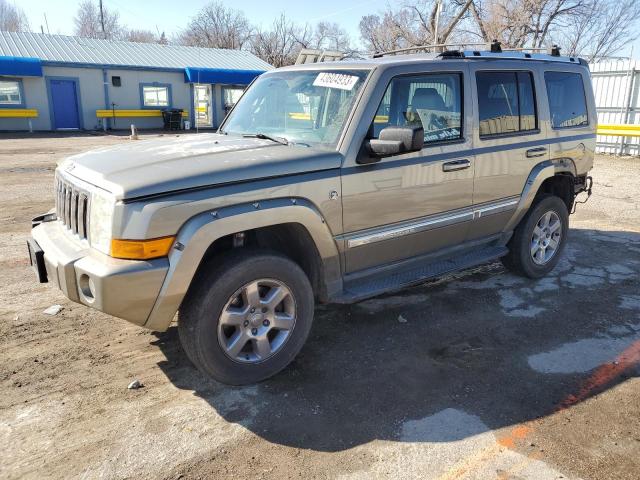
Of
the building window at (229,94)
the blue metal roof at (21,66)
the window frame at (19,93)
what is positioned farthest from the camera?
the building window at (229,94)

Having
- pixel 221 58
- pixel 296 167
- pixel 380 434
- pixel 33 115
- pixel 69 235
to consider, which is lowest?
pixel 380 434

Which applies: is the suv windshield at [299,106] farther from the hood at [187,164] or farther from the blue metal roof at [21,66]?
the blue metal roof at [21,66]

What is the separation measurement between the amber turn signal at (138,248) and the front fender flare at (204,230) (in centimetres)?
8

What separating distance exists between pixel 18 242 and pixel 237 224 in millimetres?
4672

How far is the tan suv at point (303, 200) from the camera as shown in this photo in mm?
2953

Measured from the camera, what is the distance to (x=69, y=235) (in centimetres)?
338

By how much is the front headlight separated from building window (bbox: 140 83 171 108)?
26.5 metres

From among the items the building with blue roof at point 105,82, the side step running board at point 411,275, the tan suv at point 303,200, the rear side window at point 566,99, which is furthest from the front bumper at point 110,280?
the building with blue roof at point 105,82

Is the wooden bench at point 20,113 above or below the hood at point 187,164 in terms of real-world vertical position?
above

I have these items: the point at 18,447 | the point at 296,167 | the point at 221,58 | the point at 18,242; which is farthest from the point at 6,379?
the point at 221,58

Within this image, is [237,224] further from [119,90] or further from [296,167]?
[119,90]

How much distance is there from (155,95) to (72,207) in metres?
26.6

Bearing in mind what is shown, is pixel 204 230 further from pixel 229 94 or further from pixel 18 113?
pixel 229 94

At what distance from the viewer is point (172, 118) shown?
27109 millimetres
